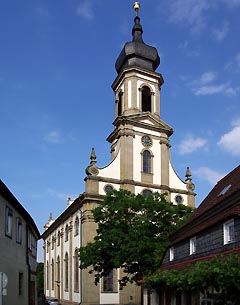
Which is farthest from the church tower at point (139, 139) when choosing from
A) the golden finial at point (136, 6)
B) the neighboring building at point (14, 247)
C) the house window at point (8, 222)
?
the house window at point (8, 222)

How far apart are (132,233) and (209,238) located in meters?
10.9


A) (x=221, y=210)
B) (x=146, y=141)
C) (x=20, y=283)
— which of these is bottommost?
(x=20, y=283)

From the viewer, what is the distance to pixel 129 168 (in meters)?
49.4

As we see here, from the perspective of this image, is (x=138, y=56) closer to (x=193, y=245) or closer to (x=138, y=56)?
(x=138, y=56)

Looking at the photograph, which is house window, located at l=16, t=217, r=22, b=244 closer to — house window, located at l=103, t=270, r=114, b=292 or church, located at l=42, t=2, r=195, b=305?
church, located at l=42, t=2, r=195, b=305

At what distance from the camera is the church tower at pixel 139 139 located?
49162 millimetres

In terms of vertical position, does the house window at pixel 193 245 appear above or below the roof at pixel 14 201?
below

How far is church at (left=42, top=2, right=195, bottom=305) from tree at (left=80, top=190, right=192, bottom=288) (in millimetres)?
14869

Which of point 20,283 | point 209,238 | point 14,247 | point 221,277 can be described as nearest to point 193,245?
point 209,238

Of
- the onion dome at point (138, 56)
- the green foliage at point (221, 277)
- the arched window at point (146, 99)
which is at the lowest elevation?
the green foliage at point (221, 277)

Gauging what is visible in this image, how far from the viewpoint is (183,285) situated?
626 inches

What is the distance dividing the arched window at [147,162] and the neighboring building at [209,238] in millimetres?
24598

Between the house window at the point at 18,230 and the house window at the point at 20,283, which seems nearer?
the house window at the point at 18,230

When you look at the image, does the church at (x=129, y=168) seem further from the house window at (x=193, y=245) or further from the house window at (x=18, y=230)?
the house window at (x=193, y=245)
